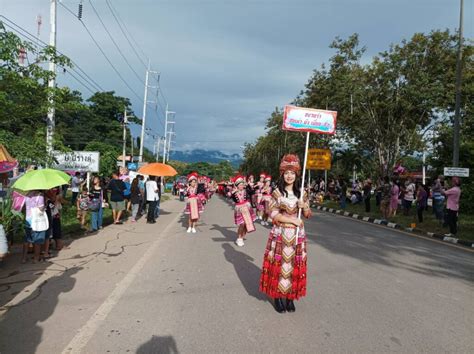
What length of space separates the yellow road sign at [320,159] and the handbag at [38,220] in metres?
23.7

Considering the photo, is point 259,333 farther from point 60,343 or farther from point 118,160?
point 118,160

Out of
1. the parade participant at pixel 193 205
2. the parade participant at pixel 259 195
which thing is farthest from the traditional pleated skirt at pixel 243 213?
the parade participant at pixel 259 195

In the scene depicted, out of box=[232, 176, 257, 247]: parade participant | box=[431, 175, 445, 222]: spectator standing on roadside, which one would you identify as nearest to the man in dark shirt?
box=[232, 176, 257, 247]: parade participant

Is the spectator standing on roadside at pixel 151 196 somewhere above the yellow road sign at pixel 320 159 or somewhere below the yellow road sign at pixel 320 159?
below

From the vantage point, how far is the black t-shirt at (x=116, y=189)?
41.0 feet

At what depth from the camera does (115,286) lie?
18.5 feet

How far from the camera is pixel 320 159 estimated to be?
28922 millimetres

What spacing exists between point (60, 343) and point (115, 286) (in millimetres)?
1909

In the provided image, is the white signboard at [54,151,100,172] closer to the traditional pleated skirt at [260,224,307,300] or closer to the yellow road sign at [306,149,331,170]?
the traditional pleated skirt at [260,224,307,300]

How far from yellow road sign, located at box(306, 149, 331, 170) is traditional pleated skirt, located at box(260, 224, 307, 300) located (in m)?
24.7

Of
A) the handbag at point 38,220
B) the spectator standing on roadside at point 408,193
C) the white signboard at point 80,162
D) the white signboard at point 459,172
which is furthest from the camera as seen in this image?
the spectator standing on roadside at point 408,193

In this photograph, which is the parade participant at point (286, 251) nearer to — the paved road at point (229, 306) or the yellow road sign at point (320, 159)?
the paved road at point (229, 306)

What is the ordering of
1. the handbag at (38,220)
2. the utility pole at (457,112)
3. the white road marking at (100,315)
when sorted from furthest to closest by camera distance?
the utility pole at (457,112), the handbag at (38,220), the white road marking at (100,315)

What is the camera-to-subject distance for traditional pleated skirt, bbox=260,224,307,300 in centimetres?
455
